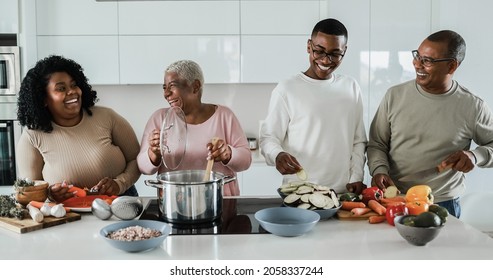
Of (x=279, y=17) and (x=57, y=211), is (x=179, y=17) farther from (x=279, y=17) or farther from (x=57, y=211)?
(x=57, y=211)

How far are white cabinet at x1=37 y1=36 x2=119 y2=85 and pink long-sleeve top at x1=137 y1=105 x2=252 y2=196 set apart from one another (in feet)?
5.59

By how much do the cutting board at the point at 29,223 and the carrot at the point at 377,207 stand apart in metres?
1.05

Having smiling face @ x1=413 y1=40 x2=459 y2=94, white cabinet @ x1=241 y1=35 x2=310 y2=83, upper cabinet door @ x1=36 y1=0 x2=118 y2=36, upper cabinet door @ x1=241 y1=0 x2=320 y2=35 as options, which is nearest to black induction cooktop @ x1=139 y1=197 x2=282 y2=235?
smiling face @ x1=413 y1=40 x2=459 y2=94

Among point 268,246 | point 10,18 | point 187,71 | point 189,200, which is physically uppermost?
point 10,18

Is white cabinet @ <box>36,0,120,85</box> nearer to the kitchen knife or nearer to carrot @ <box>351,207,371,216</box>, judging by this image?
the kitchen knife

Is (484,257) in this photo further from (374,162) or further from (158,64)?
(158,64)

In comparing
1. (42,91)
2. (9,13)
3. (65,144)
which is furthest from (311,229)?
(9,13)

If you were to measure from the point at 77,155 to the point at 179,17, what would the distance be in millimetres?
1805

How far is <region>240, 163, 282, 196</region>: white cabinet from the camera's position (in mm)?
3709

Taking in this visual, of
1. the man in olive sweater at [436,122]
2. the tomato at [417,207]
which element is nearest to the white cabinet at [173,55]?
the man in olive sweater at [436,122]

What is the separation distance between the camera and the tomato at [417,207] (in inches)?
65.4

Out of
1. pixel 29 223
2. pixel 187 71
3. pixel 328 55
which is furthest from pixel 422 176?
pixel 29 223

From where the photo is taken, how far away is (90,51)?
12.3 ft

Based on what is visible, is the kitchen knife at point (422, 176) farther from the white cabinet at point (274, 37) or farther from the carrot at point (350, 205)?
the white cabinet at point (274, 37)
